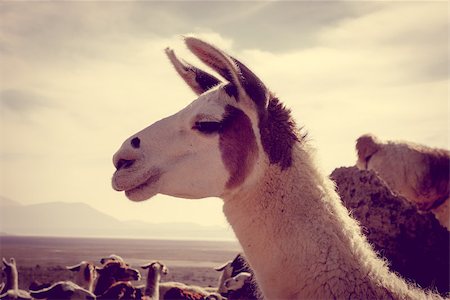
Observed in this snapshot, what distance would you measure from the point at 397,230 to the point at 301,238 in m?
2.92

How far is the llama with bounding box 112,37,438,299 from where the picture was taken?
Result: 3523 mm

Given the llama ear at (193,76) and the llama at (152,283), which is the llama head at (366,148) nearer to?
the llama ear at (193,76)

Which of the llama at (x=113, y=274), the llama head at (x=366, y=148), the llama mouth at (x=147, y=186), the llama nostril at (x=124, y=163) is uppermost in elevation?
the llama head at (x=366, y=148)

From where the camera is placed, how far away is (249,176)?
3.65 m

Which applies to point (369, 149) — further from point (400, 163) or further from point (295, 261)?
point (295, 261)

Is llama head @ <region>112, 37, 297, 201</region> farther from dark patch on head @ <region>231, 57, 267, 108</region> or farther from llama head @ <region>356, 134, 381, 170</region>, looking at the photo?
llama head @ <region>356, 134, 381, 170</region>

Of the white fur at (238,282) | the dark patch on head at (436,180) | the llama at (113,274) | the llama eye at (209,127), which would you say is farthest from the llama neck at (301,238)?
the llama at (113,274)

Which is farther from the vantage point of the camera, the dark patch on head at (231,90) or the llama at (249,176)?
the dark patch on head at (231,90)

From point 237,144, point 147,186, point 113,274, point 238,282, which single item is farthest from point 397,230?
point 113,274

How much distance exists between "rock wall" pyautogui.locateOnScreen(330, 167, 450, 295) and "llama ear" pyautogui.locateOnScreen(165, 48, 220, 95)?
2398 millimetres

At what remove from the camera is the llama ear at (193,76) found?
13.7ft

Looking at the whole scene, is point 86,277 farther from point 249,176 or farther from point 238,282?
point 249,176

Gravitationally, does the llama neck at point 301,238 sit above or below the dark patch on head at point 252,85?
below

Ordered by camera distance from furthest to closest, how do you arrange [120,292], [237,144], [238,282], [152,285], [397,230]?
[152,285]
[120,292]
[238,282]
[397,230]
[237,144]
